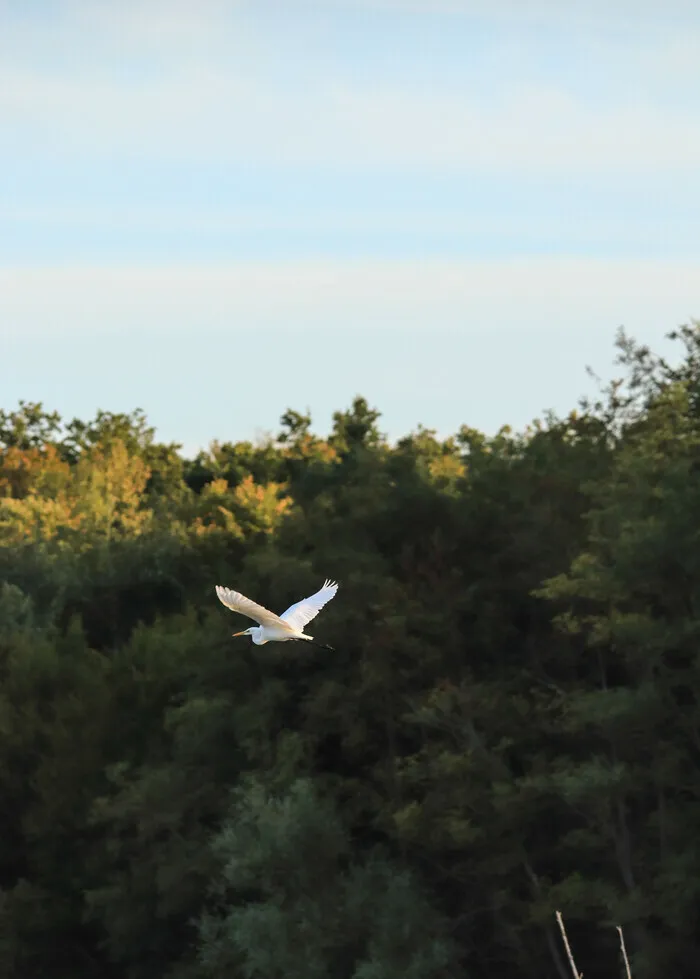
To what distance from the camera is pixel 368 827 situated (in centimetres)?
3278

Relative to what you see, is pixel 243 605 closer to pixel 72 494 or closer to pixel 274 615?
pixel 274 615

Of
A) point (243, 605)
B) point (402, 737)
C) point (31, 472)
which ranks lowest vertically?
point (402, 737)

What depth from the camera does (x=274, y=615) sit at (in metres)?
12.0

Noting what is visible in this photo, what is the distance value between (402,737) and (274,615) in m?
22.0

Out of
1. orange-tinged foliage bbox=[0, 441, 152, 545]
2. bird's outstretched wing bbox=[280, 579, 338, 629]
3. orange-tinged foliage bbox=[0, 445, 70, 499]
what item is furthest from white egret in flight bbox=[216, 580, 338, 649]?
orange-tinged foliage bbox=[0, 445, 70, 499]

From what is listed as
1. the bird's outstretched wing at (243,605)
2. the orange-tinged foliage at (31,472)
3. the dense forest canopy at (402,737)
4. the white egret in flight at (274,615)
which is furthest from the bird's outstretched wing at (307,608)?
the orange-tinged foliage at (31,472)

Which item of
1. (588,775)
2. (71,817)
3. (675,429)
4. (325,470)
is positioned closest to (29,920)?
(71,817)

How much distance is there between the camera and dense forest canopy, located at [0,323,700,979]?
29.5m

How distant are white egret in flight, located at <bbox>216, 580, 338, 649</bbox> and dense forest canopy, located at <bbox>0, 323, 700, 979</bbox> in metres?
16.0

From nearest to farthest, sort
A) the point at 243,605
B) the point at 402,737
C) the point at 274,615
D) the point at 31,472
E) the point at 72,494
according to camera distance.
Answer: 1. the point at 243,605
2. the point at 274,615
3. the point at 402,737
4. the point at 72,494
5. the point at 31,472

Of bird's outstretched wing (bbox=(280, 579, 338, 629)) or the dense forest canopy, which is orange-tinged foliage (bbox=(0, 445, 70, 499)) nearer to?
the dense forest canopy

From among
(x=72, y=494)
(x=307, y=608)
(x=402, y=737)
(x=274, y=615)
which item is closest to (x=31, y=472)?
(x=72, y=494)

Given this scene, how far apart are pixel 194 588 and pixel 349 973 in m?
13.1

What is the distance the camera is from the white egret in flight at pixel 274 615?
38.1 ft
